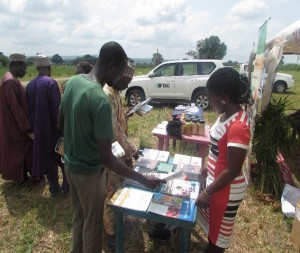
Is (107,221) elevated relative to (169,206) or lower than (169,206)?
lower

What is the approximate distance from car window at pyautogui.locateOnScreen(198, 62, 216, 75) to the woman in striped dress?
7.48m

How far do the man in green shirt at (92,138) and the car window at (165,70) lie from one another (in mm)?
7631

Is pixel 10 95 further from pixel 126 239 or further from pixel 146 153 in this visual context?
pixel 126 239

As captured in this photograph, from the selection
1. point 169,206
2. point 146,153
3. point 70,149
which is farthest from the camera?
point 146,153

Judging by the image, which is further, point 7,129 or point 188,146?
point 188,146

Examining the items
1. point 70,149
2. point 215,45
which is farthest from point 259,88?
point 215,45

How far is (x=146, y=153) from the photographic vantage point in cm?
281

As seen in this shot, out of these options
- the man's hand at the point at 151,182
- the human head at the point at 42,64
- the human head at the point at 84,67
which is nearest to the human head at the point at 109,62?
the man's hand at the point at 151,182

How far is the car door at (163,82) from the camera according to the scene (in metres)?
9.20

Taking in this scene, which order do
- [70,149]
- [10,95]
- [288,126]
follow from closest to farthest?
[70,149], [10,95], [288,126]

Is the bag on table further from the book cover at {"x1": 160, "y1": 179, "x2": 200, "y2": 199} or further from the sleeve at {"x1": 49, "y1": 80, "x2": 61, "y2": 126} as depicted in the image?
the book cover at {"x1": 160, "y1": 179, "x2": 200, "y2": 199}

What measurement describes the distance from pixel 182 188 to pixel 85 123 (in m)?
0.98

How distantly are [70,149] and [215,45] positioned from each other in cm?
5733

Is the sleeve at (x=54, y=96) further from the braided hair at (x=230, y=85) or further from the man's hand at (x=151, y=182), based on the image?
the braided hair at (x=230, y=85)
